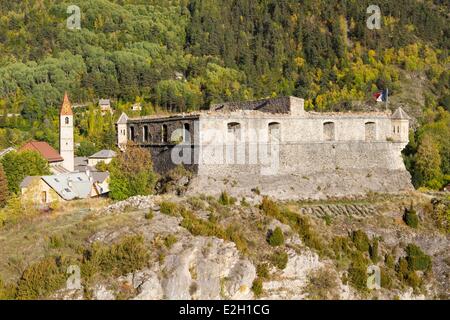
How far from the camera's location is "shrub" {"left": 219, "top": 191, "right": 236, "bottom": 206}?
32191 mm

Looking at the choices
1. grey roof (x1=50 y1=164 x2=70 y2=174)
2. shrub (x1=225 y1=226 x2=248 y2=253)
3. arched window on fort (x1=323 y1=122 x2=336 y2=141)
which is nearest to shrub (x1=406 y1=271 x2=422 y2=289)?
shrub (x1=225 y1=226 x2=248 y2=253)

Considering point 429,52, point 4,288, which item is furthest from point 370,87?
point 4,288

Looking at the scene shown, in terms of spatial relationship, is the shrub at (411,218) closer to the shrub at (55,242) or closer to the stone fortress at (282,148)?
the stone fortress at (282,148)

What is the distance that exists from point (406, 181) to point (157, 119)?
15.6 m

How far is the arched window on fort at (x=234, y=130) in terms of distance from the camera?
1368 inches

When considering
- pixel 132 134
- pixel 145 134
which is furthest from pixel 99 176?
pixel 145 134

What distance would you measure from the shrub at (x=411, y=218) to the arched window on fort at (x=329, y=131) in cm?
Answer: 621

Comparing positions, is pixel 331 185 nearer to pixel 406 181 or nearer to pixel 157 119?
pixel 406 181

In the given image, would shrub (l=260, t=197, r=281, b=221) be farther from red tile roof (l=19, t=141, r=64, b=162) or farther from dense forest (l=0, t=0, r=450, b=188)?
dense forest (l=0, t=0, r=450, b=188)

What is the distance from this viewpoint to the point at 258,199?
110ft

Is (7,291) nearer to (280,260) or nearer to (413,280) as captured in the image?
(280,260)

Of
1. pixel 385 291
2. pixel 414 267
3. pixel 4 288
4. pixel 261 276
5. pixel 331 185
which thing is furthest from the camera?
pixel 331 185

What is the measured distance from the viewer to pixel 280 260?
93.0ft

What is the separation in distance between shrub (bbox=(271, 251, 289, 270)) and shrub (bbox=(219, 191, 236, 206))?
4660 mm
